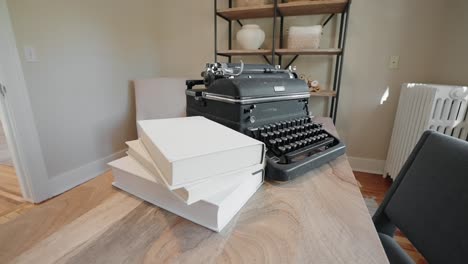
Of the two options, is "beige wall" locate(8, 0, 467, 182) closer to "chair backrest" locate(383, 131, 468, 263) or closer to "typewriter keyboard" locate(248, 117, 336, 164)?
"typewriter keyboard" locate(248, 117, 336, 164)

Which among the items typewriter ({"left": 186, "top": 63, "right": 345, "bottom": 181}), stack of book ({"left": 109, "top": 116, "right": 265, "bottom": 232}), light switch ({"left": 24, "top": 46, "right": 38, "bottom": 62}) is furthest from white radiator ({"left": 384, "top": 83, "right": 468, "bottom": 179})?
light switch ({"left": 24, "top": 46, "right": 38, "bottom": 62})

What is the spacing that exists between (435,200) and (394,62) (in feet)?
5.82

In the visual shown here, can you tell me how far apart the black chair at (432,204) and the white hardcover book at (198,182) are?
1.30 feet

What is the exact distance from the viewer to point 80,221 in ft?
1.26

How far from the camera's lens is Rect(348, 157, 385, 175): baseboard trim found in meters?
2.05

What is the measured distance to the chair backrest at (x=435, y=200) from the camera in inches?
16.9

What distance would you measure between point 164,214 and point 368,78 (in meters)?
2.10

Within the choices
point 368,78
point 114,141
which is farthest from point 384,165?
point 114,141

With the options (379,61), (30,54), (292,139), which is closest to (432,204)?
(292,139)

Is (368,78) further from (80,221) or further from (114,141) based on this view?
(114,141)

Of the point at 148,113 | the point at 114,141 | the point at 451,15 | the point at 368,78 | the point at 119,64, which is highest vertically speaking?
the point at 451,15

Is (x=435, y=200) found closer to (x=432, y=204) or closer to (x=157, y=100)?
(x=432, y=204)

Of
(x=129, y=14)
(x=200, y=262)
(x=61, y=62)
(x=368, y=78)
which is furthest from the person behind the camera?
(x=129, y=14)

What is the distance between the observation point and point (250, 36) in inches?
72.6
